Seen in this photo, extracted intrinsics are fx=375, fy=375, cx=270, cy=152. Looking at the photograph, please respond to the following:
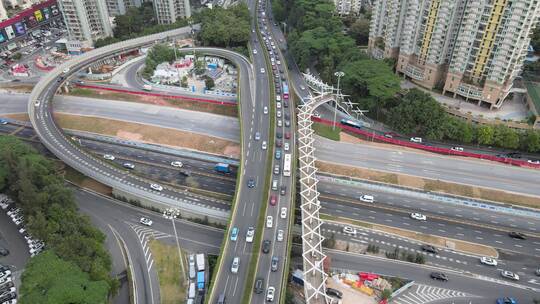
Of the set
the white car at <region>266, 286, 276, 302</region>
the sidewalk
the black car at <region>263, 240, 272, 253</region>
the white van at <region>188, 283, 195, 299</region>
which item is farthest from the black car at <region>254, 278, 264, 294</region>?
the sidewalk

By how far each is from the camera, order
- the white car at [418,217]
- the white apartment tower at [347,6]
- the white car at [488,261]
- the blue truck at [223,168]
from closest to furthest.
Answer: the white car at [488,261] → the white car at [418,217] → the blue truck at [223,168] → the white apartment tower at [347,6]

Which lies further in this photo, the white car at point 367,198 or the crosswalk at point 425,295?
the white car at point 367,198

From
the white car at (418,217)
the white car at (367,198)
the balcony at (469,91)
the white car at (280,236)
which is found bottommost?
the white car at (418,217)

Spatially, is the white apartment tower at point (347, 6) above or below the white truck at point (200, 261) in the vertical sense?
above

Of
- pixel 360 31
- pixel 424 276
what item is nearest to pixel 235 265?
pixel 424 276

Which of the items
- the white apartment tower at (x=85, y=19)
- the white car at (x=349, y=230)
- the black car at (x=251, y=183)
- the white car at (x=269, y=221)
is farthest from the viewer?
the white apartment tower at (x=85, y=19)

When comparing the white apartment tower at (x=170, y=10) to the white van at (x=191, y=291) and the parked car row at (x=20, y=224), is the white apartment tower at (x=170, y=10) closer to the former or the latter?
the parked car row at (x=20, y=224)

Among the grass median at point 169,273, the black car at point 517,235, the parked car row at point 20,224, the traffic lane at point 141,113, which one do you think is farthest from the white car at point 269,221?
the black car at point 517,235

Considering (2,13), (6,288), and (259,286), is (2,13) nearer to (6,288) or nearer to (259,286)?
(6,288)
